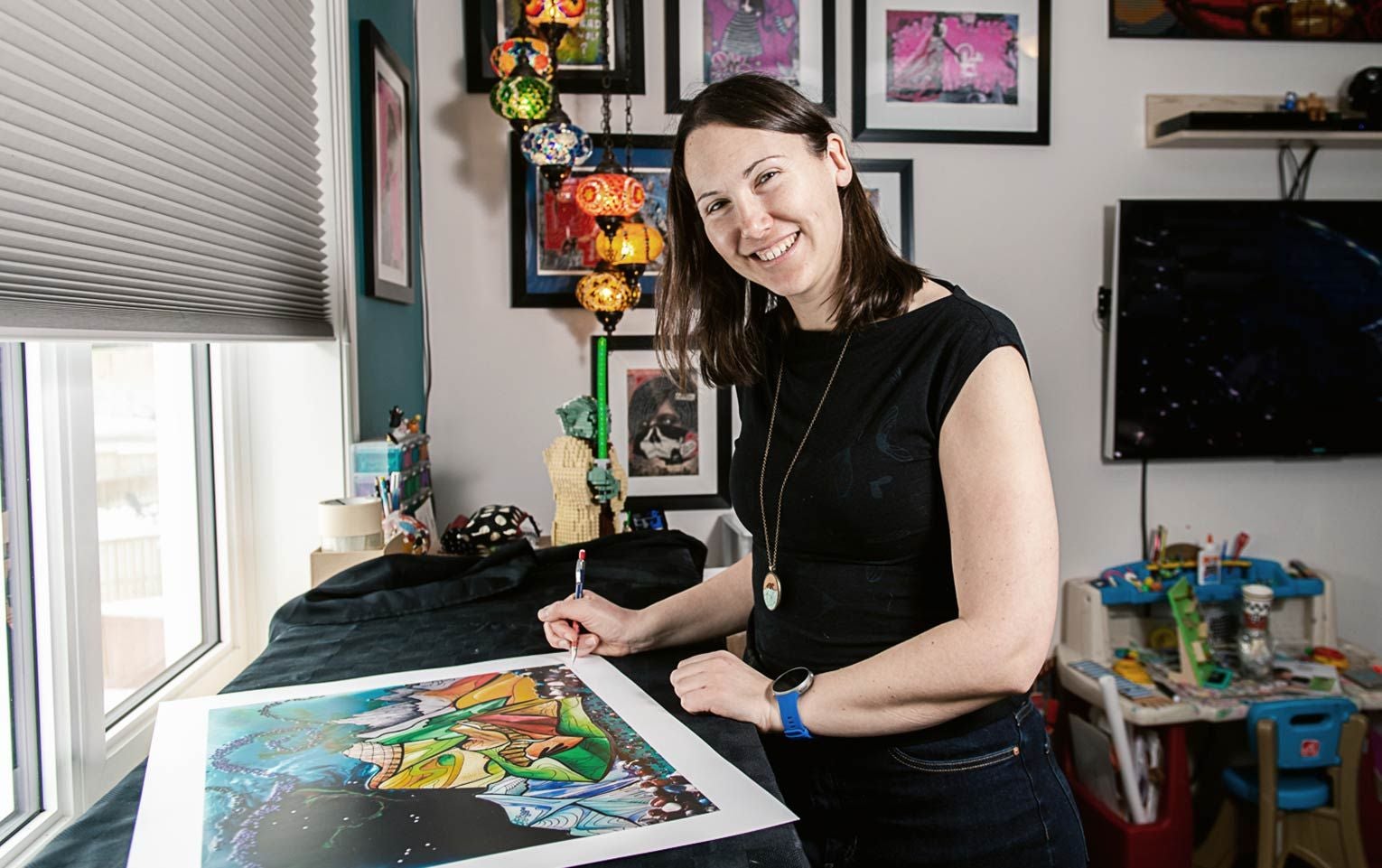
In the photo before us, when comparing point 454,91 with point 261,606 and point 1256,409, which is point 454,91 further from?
point 1256,409

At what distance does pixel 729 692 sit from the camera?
3.08 feet

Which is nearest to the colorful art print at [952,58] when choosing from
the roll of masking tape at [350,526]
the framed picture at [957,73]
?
the framed picture at [957,73]

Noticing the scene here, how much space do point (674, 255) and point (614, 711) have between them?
57 centimetres

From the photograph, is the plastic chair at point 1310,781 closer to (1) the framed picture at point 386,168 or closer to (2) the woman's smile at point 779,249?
(2) the woman's smile at point 779,249

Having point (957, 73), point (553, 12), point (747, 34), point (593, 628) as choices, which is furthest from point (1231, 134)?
point (593, 628)

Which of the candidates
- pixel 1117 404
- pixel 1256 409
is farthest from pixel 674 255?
pixel 1256 409

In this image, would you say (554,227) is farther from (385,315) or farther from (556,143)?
(385,315)

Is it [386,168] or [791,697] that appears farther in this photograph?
[386,168]

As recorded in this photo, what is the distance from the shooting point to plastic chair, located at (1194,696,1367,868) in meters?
2.42

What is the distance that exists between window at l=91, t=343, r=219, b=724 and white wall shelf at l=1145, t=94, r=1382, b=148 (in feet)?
7.62

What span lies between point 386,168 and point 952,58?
1.45 meters

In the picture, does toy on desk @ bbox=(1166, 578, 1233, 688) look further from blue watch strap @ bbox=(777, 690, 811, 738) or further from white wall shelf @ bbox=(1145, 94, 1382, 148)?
blue watch strap @ bbox=(777, 690, 811, 738)

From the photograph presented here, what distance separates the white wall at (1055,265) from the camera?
2.55 metres

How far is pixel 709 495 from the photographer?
2648 mm
